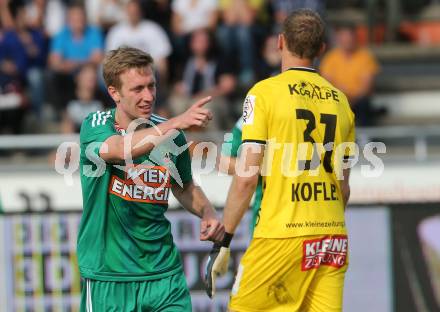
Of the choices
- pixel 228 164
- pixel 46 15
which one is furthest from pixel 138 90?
pixel 46 15

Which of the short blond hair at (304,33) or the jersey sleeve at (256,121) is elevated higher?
the short blond hair at (304,33)

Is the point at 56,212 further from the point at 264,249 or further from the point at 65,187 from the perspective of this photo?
the point at 264,249

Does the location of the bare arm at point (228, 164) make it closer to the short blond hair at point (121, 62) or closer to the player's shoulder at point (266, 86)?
the player's shoulder at point (266, 86)

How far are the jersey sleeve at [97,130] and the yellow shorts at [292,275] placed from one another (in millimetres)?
1076

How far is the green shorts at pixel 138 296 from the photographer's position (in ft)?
19.7

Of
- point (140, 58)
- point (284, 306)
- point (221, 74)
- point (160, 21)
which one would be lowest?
point (284, 306)

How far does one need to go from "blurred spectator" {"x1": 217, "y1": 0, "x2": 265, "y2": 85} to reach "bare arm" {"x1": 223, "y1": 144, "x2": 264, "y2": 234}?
20.7 feet

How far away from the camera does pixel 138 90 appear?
5.85 meters

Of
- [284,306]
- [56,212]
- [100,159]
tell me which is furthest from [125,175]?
[56,212]

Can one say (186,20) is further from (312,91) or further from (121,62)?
(121,62)

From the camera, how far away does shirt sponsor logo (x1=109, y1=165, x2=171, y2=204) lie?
598 cm

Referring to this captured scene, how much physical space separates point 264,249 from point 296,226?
23 cm

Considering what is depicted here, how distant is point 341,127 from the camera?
6.21 meters

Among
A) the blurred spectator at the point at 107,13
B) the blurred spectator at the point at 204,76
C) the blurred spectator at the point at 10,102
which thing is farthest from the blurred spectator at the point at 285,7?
the blurred spectator at the point at 10,102
